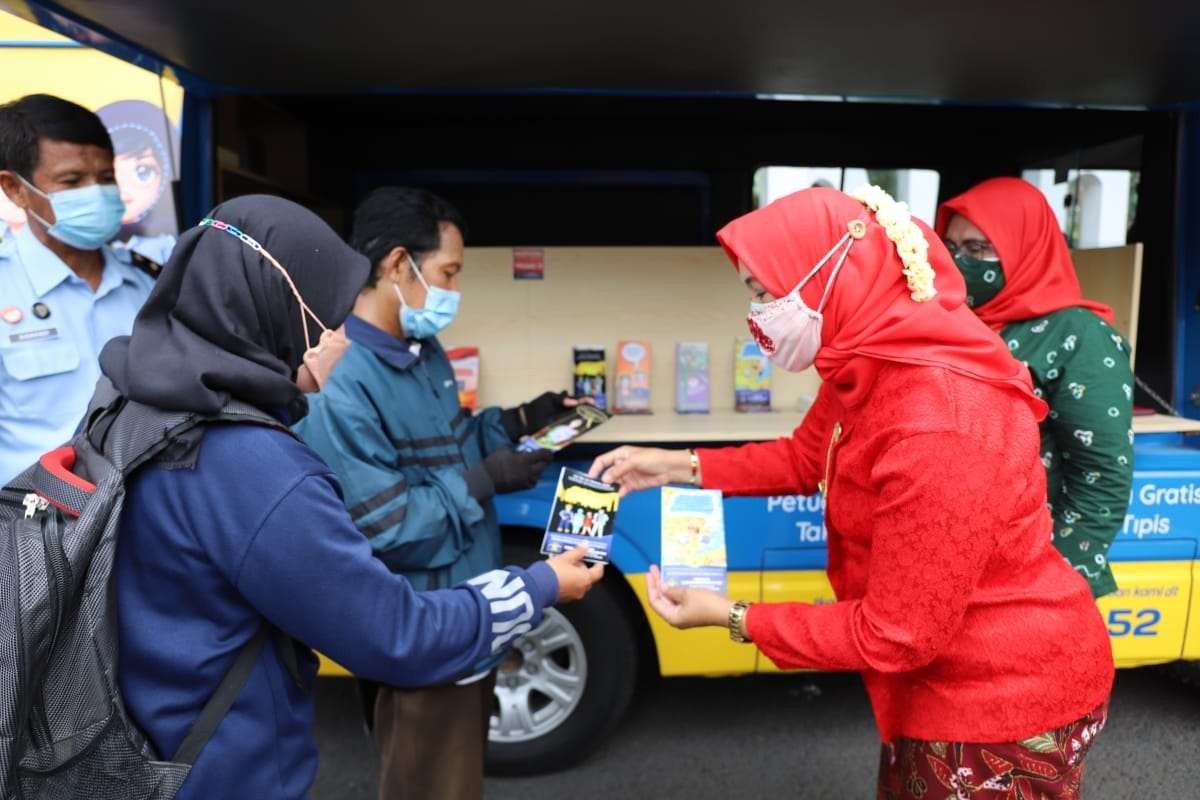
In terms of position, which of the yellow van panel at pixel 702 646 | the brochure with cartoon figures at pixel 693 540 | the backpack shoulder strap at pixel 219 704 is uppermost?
the brochure with cartoon figures at pixel 693 540

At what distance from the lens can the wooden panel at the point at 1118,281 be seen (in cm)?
327

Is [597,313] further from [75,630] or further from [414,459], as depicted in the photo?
[75,630]

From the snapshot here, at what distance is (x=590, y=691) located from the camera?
10.3 ft

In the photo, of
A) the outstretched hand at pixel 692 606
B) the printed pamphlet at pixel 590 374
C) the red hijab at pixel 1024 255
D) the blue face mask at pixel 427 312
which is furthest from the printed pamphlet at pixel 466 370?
the red hijab at pixel 1024 255

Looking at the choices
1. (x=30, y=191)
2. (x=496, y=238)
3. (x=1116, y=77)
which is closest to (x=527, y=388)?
(x=496, y=238)

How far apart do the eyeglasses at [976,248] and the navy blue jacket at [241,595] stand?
2113mm

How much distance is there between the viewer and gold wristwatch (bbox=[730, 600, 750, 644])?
167cm

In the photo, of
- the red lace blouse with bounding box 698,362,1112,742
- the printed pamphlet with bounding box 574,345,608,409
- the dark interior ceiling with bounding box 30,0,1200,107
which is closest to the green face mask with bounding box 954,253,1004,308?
the dark interior ceiling with bounding box 30,0,1200,107

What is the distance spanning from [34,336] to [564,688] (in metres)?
2.14

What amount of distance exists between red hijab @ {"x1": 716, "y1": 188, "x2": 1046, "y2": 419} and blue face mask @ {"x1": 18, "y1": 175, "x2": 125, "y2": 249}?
2.11m

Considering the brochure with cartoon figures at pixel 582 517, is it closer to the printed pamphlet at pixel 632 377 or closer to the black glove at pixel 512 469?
the black glove at pixel 512 469

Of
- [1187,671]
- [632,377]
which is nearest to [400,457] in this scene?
[632,377]

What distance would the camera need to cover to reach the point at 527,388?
144 inches

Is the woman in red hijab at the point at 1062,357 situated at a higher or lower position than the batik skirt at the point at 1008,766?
higher
